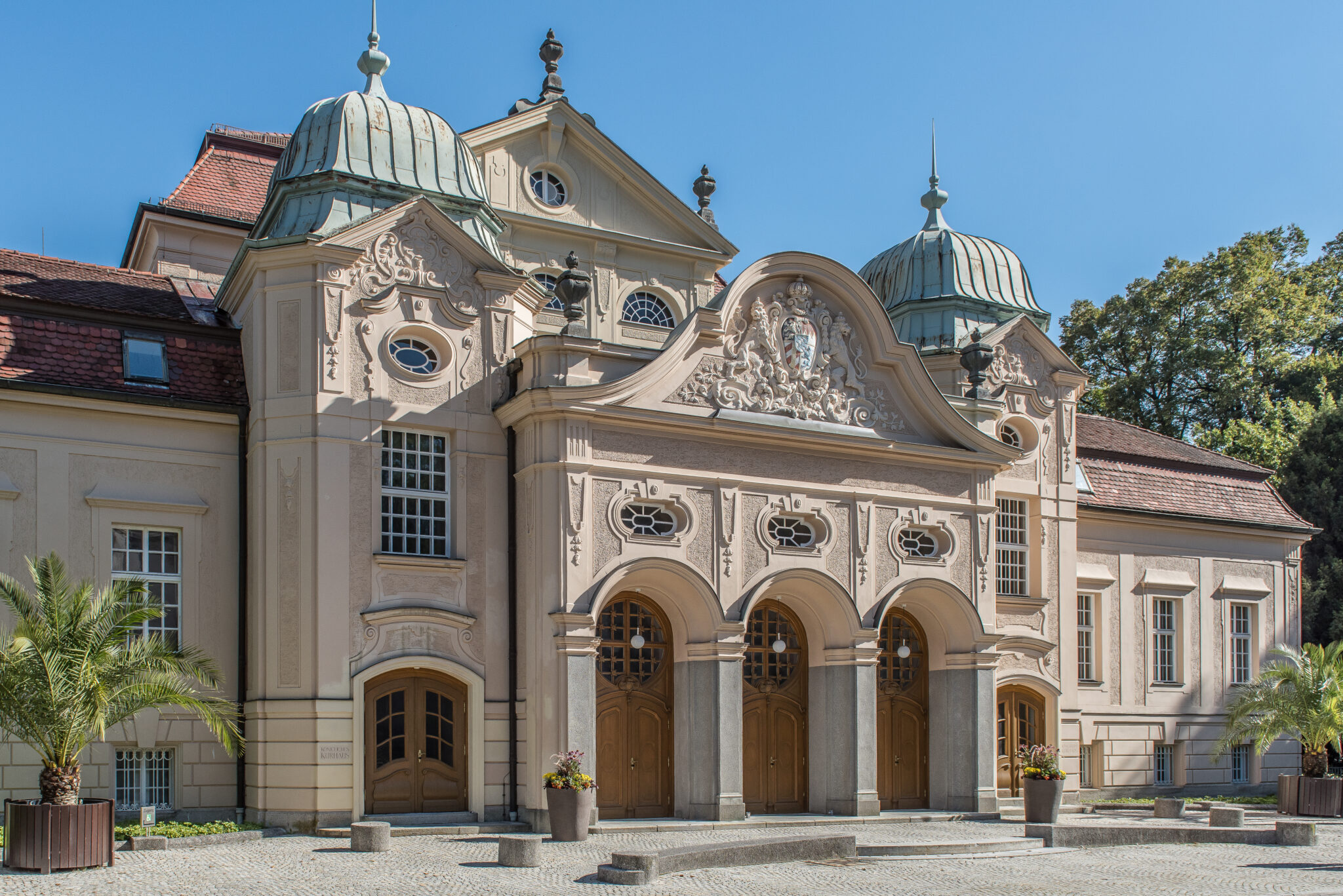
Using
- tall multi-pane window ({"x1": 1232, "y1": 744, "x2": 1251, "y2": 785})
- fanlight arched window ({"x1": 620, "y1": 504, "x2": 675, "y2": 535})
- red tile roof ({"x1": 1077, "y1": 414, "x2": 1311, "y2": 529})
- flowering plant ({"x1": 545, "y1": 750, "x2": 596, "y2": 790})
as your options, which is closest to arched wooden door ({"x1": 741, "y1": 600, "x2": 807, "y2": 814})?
fanlight arched window ({"x1": 620, "y1": 504, "x2": 675, "y2": 535})

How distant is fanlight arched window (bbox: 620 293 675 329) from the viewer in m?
29.5

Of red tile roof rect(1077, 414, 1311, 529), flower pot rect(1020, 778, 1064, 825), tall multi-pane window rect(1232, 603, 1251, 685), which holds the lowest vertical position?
flower pot rect(1020, 778, 1064, 825)

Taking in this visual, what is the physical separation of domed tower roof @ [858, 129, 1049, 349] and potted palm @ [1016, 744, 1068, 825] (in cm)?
931

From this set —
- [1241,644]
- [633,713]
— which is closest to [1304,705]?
[1241,644]

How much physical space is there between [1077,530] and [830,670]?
8.39 meters

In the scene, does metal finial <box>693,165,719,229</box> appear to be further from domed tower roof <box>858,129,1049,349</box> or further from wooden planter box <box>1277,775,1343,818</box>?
wooden planter box <box>1277,775,1343,818</box>

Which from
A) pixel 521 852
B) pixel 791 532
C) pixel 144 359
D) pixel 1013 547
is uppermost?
pixel 144 359

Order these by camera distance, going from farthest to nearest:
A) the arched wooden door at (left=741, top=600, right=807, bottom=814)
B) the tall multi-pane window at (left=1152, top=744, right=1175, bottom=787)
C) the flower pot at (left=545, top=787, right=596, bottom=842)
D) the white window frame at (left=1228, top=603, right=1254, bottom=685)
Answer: the white window frame at (left=1228, top=603, right=1254, bottom=685), the tall multi-pane window at (left=1152, top=744, right=1175, bottom=787), the arched wooden door at (left=741, top=600, right=807, bottom=814), the flower pot at (left=545, top=787, right=596, bottom=842)

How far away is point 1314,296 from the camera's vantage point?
1821 inches

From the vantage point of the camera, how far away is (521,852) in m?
17.3

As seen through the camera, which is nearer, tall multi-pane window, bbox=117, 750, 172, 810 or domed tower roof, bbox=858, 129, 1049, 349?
tall multi-pane window, bbox=117, 750, 172, 810

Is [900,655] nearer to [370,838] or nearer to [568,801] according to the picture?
[568,801]

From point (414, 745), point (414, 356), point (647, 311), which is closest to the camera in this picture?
point (414, 745)

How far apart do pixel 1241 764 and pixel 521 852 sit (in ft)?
71.3
